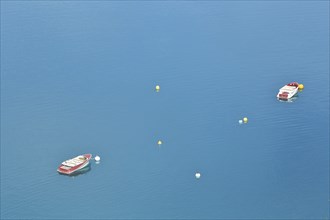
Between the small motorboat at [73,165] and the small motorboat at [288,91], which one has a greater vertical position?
the small motorboat at [288,91]

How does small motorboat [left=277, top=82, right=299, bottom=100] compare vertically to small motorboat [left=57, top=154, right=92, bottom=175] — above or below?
above

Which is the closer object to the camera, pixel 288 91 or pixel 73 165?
pixel 73 165

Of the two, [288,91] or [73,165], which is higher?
[288,91]

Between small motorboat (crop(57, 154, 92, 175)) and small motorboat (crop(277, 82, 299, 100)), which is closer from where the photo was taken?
small motorboat (crop(57, 154, 92, 175))

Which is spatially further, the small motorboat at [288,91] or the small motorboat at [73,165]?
the small motorboat at [288,91]
